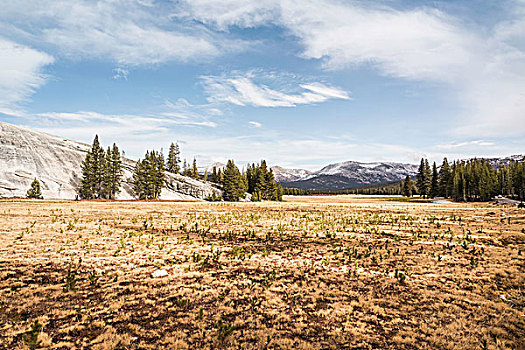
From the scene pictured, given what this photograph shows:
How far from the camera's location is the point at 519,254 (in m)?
15.8

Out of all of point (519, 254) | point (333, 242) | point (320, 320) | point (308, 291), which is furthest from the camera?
point (333, 242)

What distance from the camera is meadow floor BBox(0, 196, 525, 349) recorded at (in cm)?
697

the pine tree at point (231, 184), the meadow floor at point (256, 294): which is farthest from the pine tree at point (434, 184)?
the meadow floor at point (256, 294)

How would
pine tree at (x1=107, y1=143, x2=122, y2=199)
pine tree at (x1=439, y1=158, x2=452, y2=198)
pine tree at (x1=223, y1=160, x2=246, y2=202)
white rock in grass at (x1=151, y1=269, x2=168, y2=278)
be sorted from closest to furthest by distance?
white rock in grass at (x1=151, y1=269, x2=168, y2=278), pine tree at (x1=107, y1=143, x2=122, y2=199), pine tree at (x1=223, y1=160, x2=246, y2=202), pine tree at (x1=439, y1=158, x2=452, y2=198)

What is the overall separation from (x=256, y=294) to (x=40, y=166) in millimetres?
96446

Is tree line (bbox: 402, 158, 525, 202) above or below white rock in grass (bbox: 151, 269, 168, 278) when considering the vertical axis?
above

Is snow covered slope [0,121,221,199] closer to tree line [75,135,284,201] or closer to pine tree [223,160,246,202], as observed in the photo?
tree line [75,135,284,201]

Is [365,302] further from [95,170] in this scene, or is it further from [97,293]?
[95,170]

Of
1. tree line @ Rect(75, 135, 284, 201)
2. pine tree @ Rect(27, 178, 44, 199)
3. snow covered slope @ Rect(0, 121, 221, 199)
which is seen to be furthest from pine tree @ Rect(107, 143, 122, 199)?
pine tree @ Rect(27, 178, 44, 199)

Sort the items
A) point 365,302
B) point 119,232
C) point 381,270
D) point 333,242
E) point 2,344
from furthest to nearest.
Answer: point 119,232, point 333,242, point 381,270, point 365,302, point 2,344

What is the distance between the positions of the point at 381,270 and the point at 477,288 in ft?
12.2

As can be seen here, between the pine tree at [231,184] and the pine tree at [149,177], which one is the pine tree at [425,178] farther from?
the pine tree at [149,177]

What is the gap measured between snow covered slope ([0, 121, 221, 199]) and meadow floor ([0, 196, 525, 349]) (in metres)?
67.9

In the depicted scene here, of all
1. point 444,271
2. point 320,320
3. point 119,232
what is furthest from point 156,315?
point 119,232
